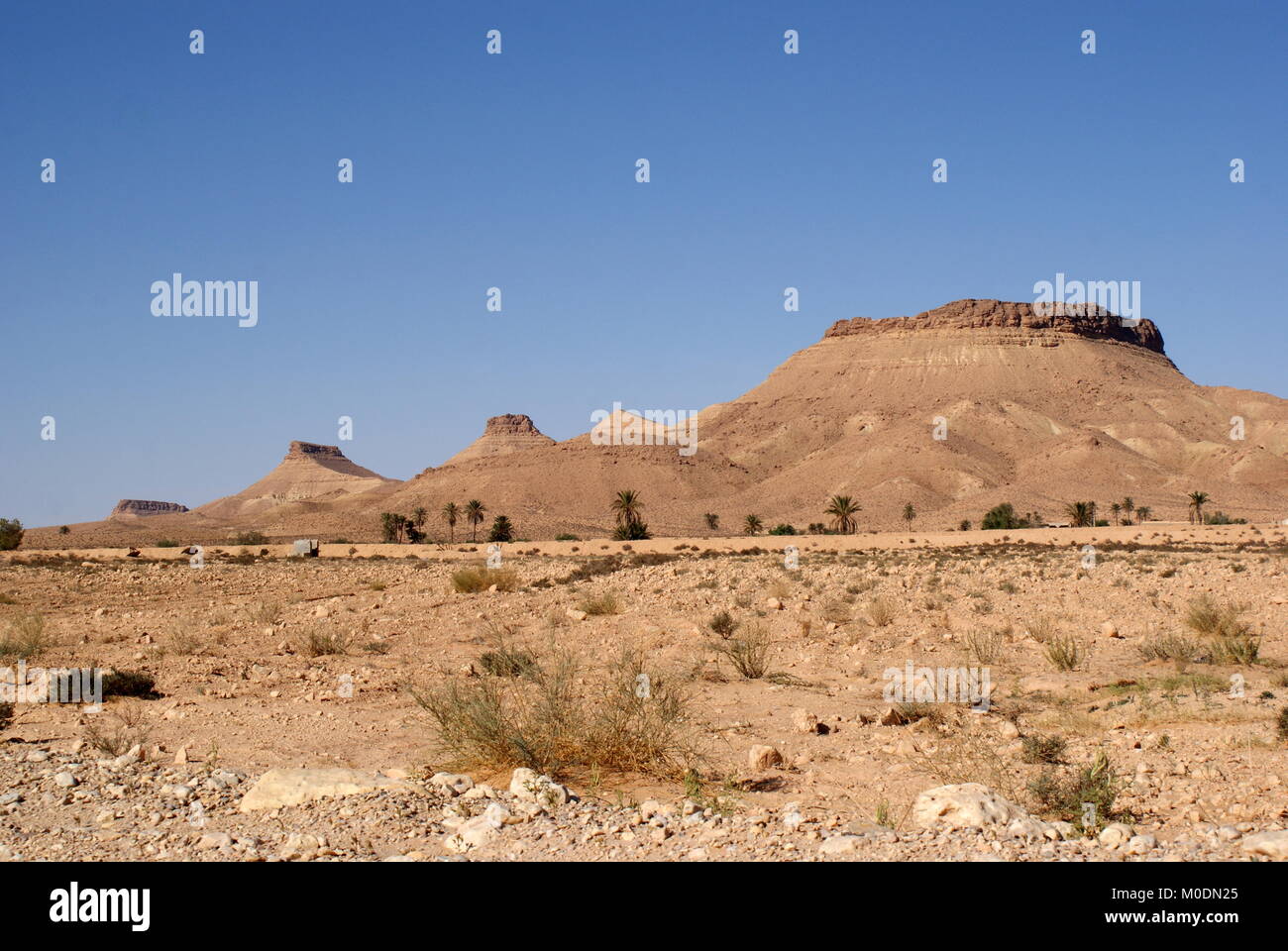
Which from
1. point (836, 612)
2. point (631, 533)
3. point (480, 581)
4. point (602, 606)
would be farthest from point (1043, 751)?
point (631, 533)

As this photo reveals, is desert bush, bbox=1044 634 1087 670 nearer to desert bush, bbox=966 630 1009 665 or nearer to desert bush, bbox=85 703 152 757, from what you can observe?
desert bush, bbox=966 630 1009 665

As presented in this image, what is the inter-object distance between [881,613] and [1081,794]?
10.3 m

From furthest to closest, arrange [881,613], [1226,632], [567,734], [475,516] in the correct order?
[475,516] < [881,613] < [1226,632] < [567,734]

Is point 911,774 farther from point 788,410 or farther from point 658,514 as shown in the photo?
point 788,410

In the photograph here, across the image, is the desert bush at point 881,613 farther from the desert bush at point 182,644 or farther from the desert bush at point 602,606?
the desert bush at point 182,644

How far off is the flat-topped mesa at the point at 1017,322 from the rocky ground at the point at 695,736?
5338 inches

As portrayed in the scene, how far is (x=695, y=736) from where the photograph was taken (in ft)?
27.6

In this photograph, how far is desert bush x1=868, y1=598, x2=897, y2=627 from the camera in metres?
16.1

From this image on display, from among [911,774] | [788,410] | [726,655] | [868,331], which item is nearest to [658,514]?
[788,410]

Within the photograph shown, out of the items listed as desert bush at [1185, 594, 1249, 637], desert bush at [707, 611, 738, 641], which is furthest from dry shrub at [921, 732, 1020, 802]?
desert bush at [1185, 594, 1249, 637]

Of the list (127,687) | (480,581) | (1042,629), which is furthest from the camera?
(480,581)

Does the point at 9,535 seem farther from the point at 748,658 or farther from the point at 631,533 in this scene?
the point at 748,658

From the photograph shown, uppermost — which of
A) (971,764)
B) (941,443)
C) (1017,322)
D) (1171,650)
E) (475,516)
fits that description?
(1017,322)
